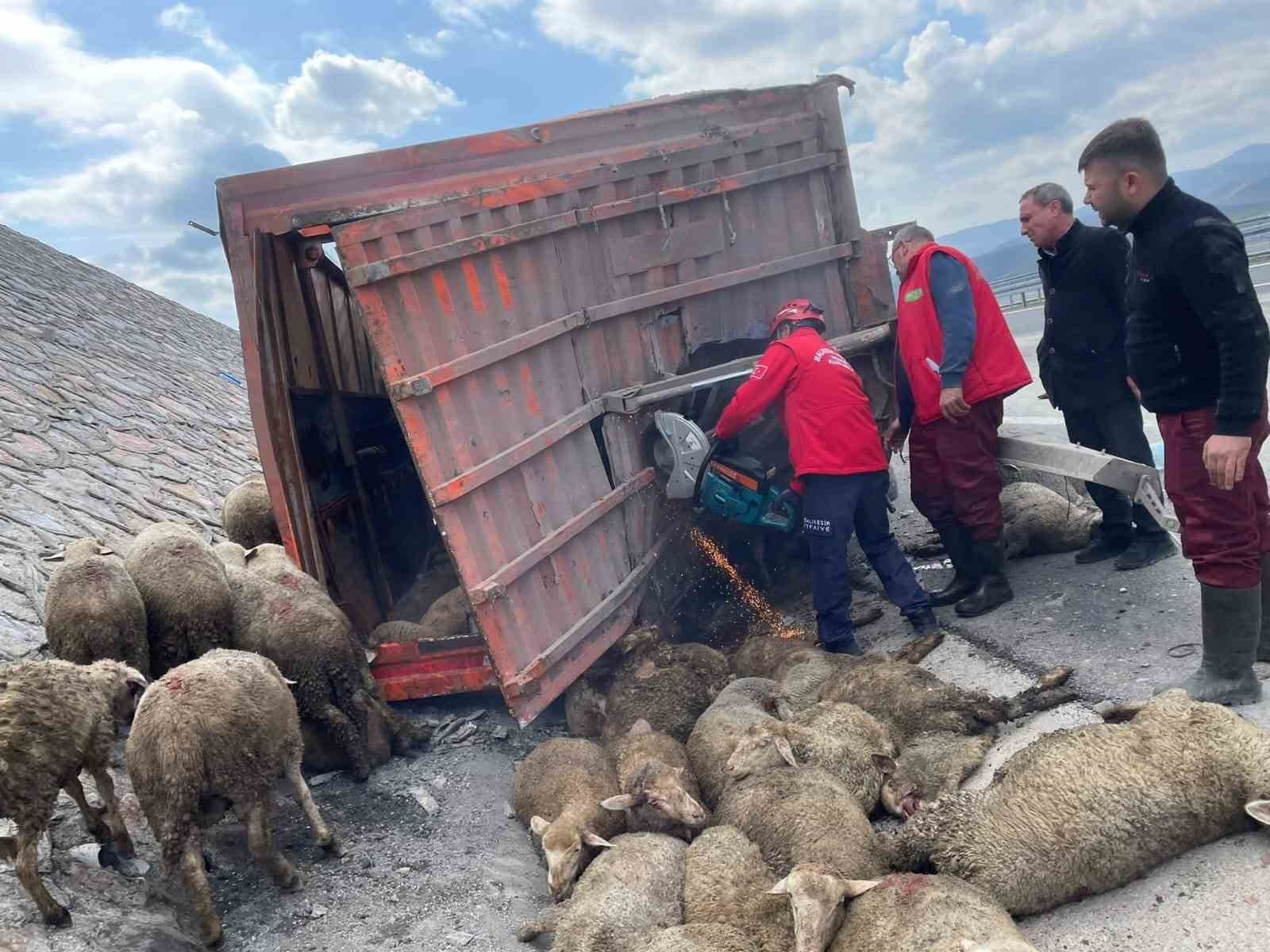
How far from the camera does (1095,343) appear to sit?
5680 mm

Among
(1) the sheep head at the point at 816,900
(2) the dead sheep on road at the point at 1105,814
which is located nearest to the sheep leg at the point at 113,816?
→ (1) the sheep head at the point at 816,900

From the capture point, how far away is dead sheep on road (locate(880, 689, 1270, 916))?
3057 mm

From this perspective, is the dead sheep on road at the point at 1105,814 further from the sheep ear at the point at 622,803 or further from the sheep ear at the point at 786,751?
the sheep ear at the point at 622,803

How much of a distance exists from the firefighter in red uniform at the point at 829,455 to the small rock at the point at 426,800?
268 cm

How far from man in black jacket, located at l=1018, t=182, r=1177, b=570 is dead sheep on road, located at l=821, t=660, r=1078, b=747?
181 cm

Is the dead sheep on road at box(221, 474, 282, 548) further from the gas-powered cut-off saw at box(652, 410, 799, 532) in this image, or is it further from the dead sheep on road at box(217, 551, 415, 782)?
the gas-powered cut-off saw at box(652, 410, 799, 532)

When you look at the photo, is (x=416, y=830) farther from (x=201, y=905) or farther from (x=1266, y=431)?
(x=1266, y=431)

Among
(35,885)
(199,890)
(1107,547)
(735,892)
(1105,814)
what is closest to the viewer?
(1105,814)

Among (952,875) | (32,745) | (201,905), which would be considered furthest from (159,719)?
(952,875)

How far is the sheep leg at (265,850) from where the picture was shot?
389cm

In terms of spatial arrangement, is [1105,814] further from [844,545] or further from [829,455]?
[829,455]

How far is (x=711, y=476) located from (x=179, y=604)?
3393 millimetres

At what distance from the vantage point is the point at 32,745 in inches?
144

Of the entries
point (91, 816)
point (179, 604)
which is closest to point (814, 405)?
point (179, 604)
